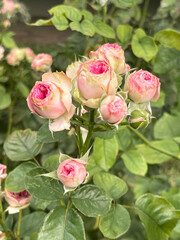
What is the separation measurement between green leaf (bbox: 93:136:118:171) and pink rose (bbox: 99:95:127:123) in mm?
334

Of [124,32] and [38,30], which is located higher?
[124,32]

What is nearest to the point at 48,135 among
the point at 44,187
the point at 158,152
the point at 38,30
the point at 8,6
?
the point at 44,187

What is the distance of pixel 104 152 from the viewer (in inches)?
29.8

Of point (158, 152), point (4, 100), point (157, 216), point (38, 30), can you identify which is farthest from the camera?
point (38, 30)

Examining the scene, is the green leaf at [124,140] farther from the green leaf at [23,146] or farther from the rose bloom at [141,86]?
the rose bloom at [141,86]

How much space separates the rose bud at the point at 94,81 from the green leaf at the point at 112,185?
0.69ft

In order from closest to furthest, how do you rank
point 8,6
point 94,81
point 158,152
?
1. point 94,81
2. point 158,152
3. point 8,6

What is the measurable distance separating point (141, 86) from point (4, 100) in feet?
2.78

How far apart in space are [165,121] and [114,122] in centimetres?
65

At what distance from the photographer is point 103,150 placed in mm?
759

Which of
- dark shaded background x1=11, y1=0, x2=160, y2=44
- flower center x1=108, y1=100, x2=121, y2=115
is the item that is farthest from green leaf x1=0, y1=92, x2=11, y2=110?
dark shaded background x1=11, y1=0, x2=160, y2=44

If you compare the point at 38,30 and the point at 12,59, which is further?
the point at 38,30

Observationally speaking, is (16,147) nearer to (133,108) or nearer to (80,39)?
(133,108)

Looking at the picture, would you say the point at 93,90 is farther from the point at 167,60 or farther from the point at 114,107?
the point at 167,60
